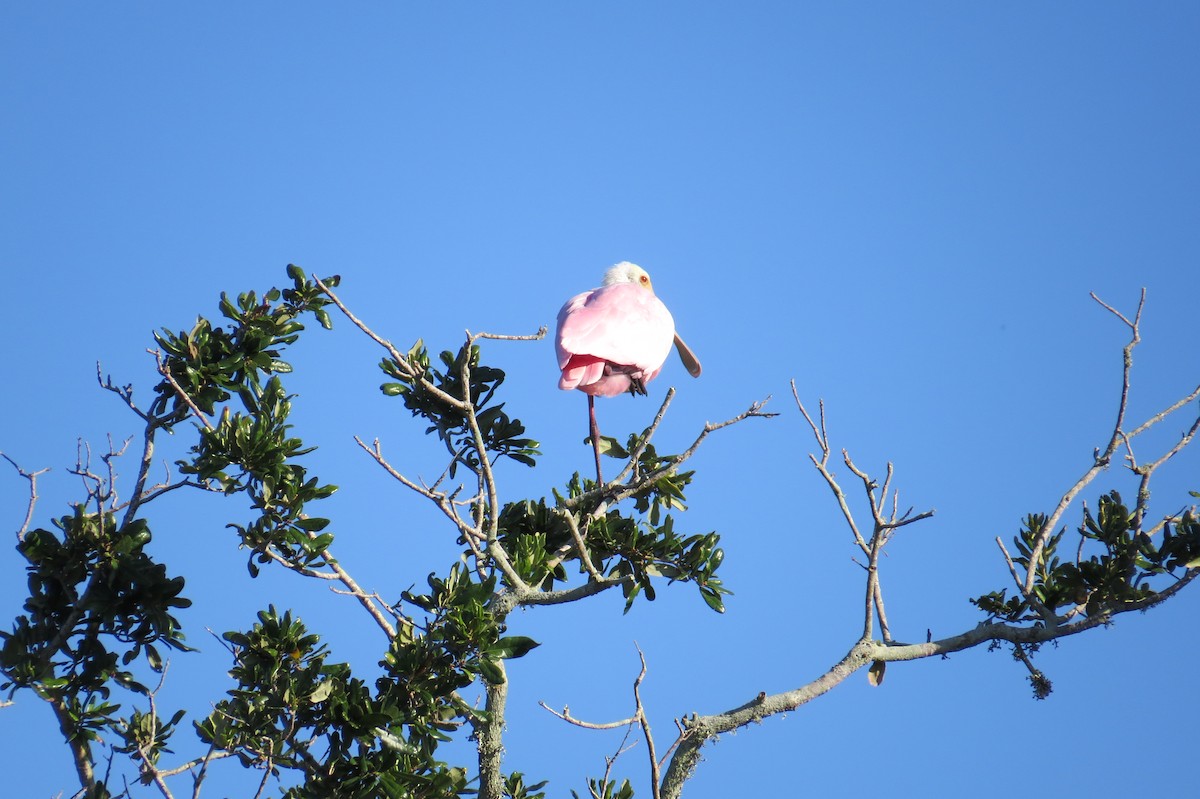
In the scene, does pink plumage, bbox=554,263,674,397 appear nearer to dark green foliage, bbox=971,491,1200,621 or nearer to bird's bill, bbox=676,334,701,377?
bird's bill, bbox=676,334,701,377

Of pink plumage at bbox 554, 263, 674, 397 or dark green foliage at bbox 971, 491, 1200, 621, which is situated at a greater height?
pink plumage at bbox 554, 263, 674, 397

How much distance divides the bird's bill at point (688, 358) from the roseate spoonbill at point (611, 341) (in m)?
0.40

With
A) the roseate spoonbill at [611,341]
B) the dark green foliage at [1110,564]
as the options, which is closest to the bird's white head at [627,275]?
the roseate spoonbill at [611,341]

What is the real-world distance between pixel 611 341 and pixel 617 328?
0.10 m

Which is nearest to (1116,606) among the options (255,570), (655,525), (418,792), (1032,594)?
(1032,594)

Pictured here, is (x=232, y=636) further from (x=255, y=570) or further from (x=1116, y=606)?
(x=1116, y=606)

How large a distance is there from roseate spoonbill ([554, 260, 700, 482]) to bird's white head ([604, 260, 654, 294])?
13.4 inches

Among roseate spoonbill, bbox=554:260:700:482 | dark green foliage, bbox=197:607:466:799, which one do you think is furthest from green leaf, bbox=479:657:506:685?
roseate spoonbill, bbox=554:260:700:482

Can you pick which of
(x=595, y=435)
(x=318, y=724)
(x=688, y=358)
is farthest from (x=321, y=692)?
(x=688, y=358)

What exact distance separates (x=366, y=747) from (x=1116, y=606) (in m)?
2.82

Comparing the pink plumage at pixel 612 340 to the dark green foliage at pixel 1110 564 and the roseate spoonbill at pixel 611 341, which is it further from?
the dark green foliage at pixel 1110 564

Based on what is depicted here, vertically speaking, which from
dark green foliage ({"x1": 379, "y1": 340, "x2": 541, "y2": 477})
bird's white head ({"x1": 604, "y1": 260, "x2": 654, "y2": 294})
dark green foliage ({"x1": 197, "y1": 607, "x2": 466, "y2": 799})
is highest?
bird's white head ({"x1": 604, "y1": 260, "x2": 654, "y2": 294})

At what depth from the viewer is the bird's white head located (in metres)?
7.14

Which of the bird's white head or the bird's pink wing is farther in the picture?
the bird's white head
